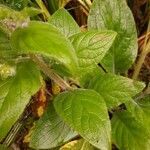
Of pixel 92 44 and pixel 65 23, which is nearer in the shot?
pixel 92 44

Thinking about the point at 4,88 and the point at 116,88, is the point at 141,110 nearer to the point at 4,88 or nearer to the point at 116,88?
the point at 116,88

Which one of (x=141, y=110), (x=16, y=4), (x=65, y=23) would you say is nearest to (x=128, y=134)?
→ (x=141, y=110)

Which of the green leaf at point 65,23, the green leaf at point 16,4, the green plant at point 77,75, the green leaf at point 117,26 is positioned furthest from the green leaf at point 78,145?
the green leaf at point 16,4

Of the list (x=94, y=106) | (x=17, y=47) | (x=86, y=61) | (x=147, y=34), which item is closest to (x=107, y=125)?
(x=94, y=106)

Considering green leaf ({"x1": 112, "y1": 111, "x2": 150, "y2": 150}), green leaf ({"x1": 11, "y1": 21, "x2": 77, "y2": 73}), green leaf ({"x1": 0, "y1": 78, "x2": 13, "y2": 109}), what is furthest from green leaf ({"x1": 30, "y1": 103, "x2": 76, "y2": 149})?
green leaf ({"x1": 11, "y1": 21, "x2": 77, "y2": 73})

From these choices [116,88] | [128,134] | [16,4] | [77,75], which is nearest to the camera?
[77,75]

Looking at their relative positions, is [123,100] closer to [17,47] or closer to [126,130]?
[126,130]
